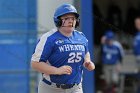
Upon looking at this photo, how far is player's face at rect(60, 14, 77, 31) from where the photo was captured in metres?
5.57

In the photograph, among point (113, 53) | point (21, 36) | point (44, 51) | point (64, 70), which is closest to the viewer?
point (64, 70)

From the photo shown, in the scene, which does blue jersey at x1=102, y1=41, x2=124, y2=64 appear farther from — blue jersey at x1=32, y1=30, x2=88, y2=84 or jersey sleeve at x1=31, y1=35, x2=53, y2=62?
jersey sleeve at x1=31, y1=35, x2=53, y2=62

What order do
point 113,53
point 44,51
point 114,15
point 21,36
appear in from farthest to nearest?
point 114,15 → point 113,53 → point 21,36 → point 44,51

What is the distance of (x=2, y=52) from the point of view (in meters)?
7.68

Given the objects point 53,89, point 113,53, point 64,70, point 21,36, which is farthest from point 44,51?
point 113,53

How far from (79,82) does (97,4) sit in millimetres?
10909

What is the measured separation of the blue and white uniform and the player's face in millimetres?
115

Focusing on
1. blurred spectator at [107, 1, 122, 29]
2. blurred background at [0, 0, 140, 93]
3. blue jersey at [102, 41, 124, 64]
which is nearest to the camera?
blurred background at [0, 0, 140, 93]

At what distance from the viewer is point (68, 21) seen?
5574 mm

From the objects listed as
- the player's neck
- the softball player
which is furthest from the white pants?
the player's neck

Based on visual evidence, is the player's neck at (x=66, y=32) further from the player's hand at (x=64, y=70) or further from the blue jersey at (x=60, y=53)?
the player's hand at (x=64, y=70)

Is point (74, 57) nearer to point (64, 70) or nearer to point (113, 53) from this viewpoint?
point (64, 70)

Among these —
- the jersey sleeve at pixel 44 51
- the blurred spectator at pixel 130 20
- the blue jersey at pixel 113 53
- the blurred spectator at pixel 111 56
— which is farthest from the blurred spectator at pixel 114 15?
the jersey sleeve at pixel 44 51

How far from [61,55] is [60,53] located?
2 cm
